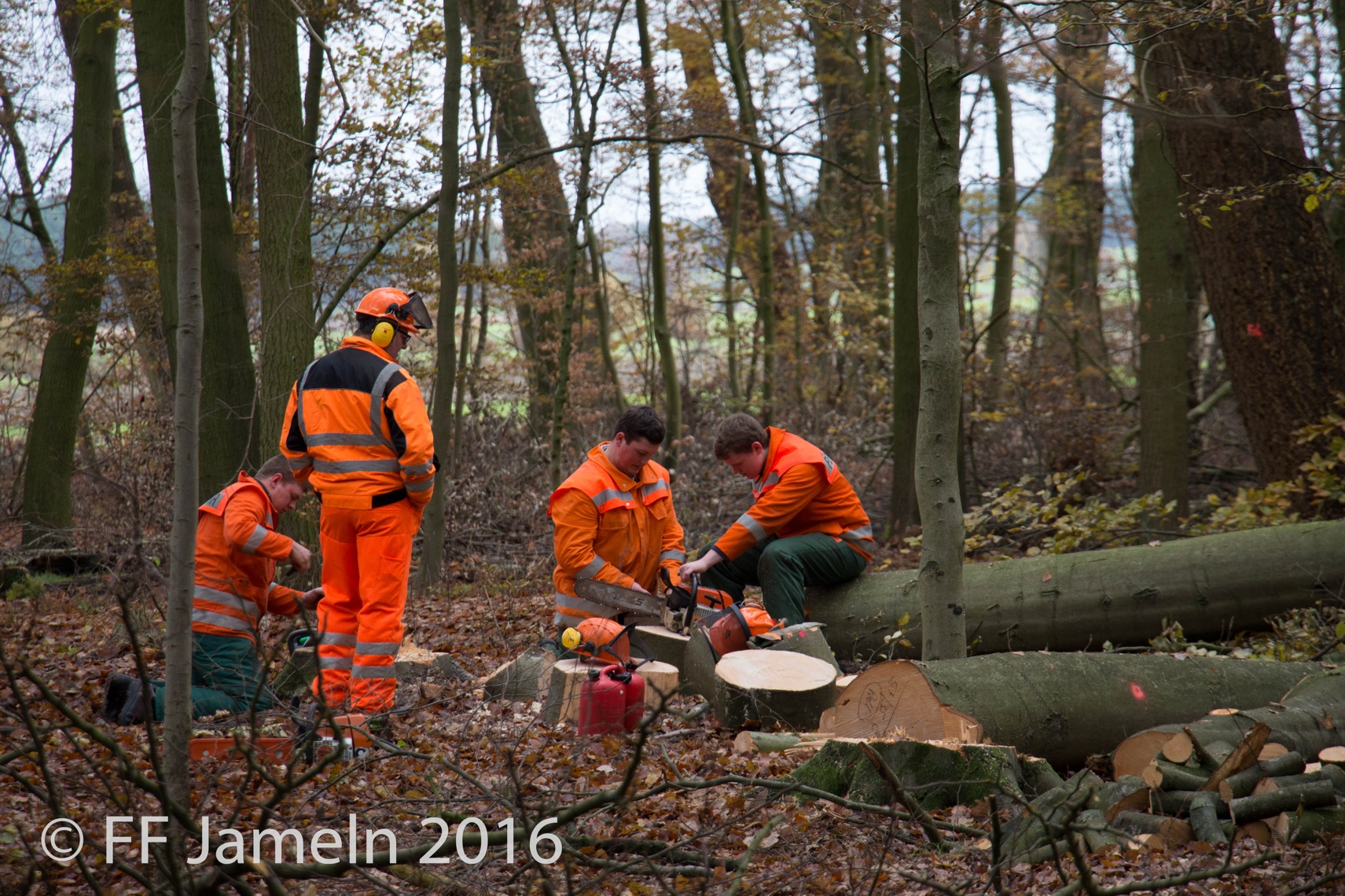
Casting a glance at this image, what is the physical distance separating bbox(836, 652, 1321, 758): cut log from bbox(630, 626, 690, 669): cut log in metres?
1.34

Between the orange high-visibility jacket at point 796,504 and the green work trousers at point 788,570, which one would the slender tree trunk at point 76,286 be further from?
the orange high-visibility jacket at point 796,504

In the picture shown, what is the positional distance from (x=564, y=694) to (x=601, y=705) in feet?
0.99

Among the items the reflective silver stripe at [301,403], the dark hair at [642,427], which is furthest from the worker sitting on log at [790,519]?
the reflective silver stripe at [301,403]

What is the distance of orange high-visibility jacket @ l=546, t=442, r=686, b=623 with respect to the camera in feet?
18.3

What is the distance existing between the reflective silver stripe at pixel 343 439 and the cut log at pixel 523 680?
1411 mm

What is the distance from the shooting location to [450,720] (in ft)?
16.5

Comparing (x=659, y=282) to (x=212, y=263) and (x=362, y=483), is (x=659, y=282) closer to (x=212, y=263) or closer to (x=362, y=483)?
(x=212, y=263)

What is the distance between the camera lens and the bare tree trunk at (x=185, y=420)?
2848mm

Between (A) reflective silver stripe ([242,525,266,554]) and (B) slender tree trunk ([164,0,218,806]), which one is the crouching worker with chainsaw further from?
(B) slender tree trunk ([164,0,218,806])

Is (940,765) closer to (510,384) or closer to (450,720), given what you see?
(450,720)

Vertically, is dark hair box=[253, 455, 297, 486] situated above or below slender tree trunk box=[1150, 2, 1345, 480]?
below

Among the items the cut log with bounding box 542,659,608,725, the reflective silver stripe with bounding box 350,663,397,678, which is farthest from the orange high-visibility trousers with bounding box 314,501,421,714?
the cut log with bounding box 542,659,608,725

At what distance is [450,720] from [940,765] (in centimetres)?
245

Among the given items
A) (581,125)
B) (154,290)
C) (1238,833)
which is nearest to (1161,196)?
(581,125)
